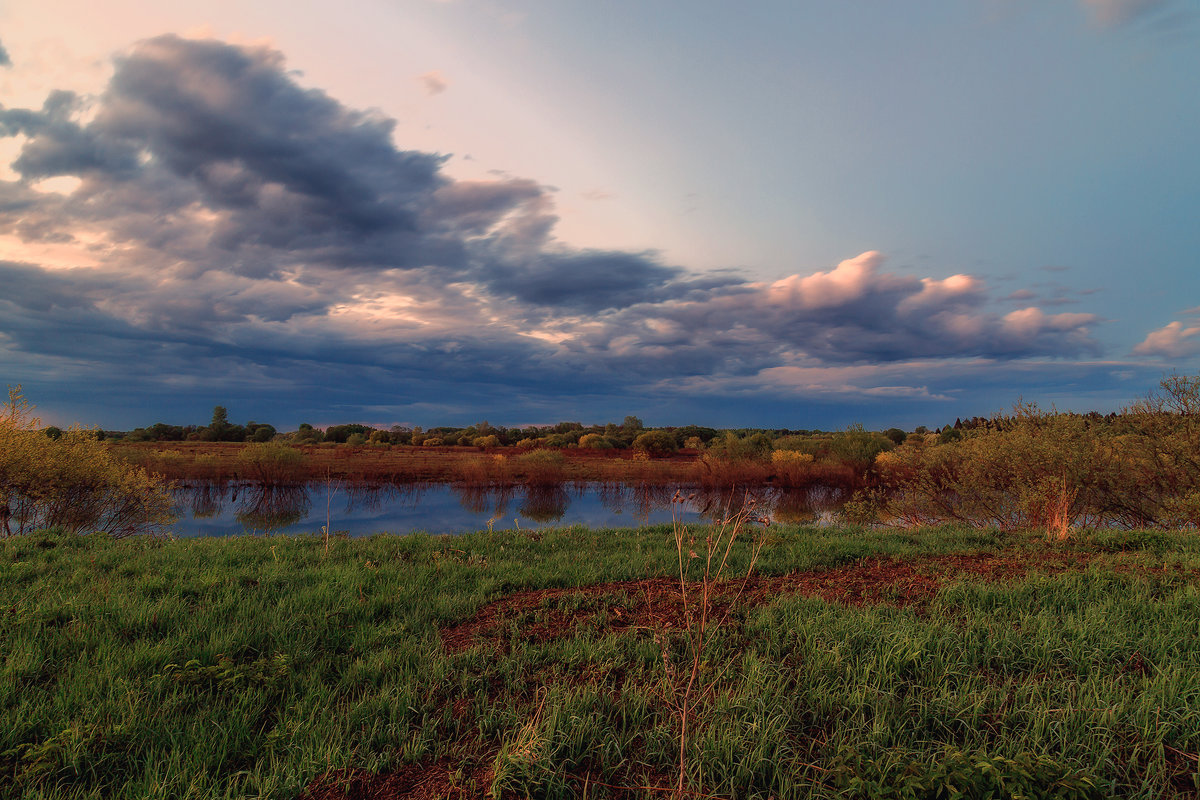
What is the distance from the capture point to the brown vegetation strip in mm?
5348

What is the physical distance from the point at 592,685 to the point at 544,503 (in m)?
28.5

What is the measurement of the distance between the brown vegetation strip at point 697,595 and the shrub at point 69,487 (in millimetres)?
13740

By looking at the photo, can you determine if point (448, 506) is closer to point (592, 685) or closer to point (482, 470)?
point (482, 470)

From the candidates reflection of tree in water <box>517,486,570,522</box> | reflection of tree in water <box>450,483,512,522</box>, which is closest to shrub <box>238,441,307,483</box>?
reflection of tree in water <box>450,483,512,522</box>

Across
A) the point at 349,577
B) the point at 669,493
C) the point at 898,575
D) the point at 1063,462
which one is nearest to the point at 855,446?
the point at 669,493

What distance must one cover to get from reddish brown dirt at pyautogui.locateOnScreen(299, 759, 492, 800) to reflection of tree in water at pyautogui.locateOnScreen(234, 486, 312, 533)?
2207 centimetres

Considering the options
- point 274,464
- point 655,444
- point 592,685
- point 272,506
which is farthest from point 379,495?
point 655,444

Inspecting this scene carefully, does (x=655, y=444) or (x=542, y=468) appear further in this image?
(x=655, y=444)

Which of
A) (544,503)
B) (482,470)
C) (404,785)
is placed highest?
(404,785)

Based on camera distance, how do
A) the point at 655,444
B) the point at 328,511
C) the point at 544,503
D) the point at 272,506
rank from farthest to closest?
the point at 655,444 < the point at 544,503 < the point at 272,506 < the point at 328,511

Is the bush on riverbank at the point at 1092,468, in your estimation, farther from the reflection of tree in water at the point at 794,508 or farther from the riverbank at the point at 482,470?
the riverbank at the point at 482,470

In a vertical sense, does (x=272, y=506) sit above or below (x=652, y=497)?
below

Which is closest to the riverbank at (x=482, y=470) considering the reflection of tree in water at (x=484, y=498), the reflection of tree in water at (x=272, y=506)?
the reflection of tree in water at (x=484, y=498)

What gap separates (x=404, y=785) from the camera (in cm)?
303
